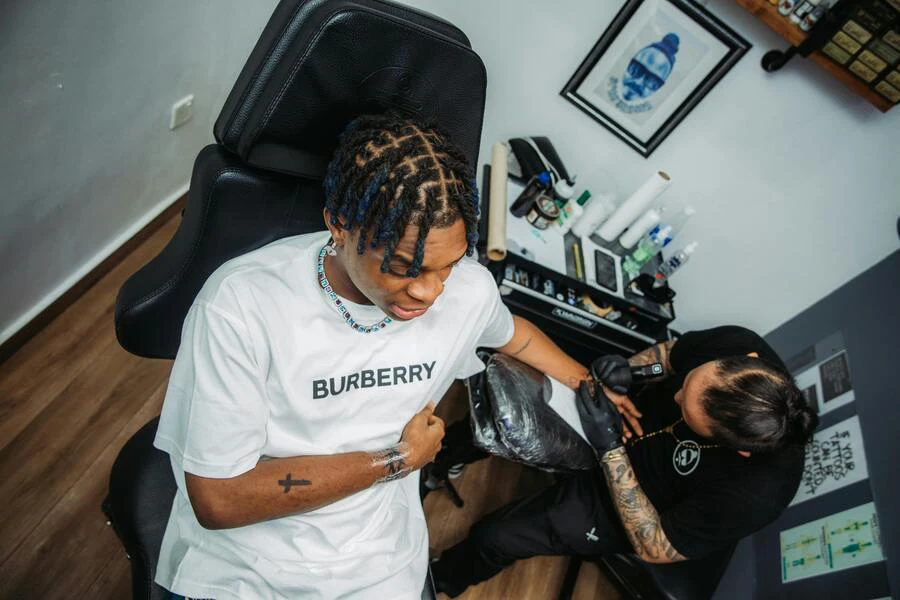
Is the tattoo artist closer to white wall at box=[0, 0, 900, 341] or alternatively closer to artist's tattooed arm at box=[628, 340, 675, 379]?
artist's tattooed arm at box=[628, 340, 675, 379]

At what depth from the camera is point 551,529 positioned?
1.54 m

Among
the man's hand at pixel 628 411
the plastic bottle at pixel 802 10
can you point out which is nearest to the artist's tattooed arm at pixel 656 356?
the man's hand at pixel 628 411

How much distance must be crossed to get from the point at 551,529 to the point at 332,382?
3.13 feet

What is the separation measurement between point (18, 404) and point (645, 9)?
2.40 metres

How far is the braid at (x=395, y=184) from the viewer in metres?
0.79

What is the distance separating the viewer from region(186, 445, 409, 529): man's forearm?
87cm

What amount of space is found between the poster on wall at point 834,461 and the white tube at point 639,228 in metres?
0.84

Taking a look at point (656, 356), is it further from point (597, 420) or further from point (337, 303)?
point (337, 303)

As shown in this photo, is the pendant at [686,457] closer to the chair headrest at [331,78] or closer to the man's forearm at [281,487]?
the man's forearm at [281,487]

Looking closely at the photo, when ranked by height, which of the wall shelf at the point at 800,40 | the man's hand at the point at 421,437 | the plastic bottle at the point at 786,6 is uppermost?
the plastic bottle at the point at 786,6

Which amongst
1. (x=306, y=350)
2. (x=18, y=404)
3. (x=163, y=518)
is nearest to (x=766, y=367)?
(x=306, y=350)

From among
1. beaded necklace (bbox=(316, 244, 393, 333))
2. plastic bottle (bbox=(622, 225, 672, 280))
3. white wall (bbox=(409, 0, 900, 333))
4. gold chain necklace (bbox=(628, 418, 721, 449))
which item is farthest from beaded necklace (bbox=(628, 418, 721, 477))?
beaded necklace (bbox=(316, 244, 393, 333))

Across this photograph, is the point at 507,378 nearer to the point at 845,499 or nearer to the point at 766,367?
the point at 766,367

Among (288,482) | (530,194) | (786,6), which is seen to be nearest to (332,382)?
(288,482)
